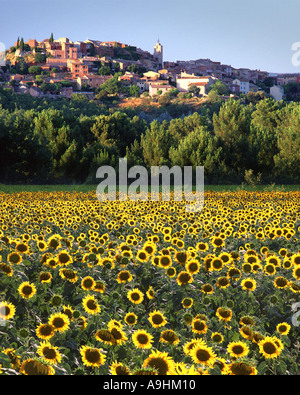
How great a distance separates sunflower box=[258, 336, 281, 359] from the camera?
115 inches

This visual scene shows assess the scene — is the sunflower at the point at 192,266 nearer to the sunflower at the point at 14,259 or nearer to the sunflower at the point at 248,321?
the sunflower at the point at 248,321

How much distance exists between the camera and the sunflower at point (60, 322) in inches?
121

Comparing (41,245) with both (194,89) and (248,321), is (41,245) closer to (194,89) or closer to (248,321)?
(248,321)

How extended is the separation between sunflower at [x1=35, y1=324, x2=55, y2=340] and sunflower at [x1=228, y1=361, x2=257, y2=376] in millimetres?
1264

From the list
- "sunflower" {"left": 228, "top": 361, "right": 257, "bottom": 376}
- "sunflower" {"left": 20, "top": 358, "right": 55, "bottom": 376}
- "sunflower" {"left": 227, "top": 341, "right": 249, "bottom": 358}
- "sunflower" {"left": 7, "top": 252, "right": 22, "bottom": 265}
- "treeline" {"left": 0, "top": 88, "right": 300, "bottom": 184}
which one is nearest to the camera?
"sunflower" {"left": 20, "top": 358, "right": 55, "bottom": 376}

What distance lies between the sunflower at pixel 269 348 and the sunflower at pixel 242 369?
0.42 meters

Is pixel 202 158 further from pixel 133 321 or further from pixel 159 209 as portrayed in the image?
pixel 133 321

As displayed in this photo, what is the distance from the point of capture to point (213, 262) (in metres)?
4.54

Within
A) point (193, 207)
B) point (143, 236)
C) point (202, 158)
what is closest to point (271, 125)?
point (202, 158)

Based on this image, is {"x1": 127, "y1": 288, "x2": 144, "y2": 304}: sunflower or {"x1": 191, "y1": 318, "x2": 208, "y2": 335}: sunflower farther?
{"x1": 127, "y1": 288, "x2": 144, "y2": 304}: sunflower

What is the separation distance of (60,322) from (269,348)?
1494 millimetres

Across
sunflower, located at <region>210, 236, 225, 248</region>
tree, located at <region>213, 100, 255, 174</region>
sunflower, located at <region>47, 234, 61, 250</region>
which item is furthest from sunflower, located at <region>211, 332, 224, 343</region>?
tree, located at <region>213, 100, 255, 174</region>

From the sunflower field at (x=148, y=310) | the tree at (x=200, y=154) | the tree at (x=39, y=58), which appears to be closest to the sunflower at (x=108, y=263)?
the sunflower field at (x=148, y=310)

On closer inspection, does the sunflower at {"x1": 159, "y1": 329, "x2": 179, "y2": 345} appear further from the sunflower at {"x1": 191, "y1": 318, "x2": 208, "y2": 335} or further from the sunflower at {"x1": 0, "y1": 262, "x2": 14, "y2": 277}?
Answer: the sunflower at {"x1": 0, "y1": 262, "x2": 14, "y2": 277}
